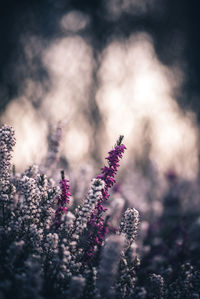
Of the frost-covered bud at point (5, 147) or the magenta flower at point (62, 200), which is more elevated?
the frost-covered bud at point (5, 147)

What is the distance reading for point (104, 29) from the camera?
18.9m

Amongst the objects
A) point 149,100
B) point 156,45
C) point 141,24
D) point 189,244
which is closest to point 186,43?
point 156,45

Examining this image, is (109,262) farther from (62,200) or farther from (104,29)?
(104,29)

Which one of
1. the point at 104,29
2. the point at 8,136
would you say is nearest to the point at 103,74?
the point at 104,29

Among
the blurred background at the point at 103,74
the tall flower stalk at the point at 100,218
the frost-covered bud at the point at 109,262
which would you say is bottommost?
the frost-covered bud at the point at 109,262

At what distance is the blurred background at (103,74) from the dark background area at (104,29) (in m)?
0.06

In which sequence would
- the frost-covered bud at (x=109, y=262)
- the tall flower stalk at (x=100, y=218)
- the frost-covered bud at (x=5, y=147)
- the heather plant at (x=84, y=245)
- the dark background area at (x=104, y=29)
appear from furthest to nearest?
1. the dark background area at (x=104, y=29)
2. the frost-covered bud at (x=5, y=147)
3. the tall flower stalk at (x=100, y=218)
4. the heather plant at (x=84, y=245)
5. the frost-covered bud at (x=109, y=262)

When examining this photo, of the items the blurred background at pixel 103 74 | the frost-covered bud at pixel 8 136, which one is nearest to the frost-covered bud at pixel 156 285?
the frost-covered bud at pixel 8 136

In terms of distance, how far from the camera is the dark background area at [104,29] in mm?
15430

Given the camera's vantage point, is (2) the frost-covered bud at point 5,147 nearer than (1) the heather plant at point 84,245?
No

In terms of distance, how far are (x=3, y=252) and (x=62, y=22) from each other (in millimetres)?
16092

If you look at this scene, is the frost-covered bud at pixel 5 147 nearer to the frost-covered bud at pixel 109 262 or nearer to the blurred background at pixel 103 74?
the frost-covered bud at pixel 109 262

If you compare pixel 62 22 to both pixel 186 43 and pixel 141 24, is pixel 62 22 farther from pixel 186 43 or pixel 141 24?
pixel 186 43

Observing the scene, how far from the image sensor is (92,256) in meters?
4.25
